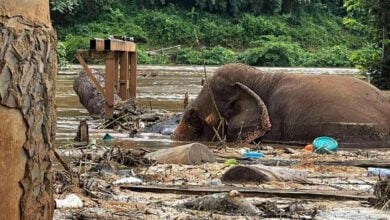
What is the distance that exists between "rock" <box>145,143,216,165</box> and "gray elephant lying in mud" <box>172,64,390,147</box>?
7.00 ft

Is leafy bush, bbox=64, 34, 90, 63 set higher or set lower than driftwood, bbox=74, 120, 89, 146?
lower

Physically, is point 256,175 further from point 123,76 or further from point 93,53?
point 123,76

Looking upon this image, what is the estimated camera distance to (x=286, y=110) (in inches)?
404

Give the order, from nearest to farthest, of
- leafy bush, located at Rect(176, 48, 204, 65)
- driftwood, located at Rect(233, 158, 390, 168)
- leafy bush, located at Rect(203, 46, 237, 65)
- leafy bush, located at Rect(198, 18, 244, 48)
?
driftwood, located at Rect(233, 158, 390, 168) < leafy bush, located at Rect(176, 48, 204, 65) < leafy bush, located at Rect(203, 46, 237, 65) < leafy bush, located at Rect(198, 18, 244, 48)

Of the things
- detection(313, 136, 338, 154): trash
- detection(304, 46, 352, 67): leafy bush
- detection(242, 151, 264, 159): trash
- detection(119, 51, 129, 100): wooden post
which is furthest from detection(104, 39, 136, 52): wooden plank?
detection(304, 46, 352, 67): leafy bush

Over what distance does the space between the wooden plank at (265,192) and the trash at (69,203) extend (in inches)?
33.1

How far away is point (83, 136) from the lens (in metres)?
9.14

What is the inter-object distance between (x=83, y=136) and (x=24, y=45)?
6.05 m

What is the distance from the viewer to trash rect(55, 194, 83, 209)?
4.77 m

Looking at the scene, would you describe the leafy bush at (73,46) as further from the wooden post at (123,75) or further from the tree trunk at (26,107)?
the tree trunk at (26,107)

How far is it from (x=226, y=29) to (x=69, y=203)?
51909 millimetres

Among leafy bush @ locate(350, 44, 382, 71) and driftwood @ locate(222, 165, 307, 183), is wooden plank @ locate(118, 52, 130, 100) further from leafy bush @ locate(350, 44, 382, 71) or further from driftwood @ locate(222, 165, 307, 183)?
driftwood @ locate(222, 165, 307, 183)

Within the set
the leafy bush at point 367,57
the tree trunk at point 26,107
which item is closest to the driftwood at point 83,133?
the tree trunk at point 26,107

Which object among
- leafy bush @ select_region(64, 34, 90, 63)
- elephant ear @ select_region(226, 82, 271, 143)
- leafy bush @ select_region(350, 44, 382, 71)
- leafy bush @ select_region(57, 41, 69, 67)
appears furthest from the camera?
leafy bush @ select_region(64, 34, 90, 63)
